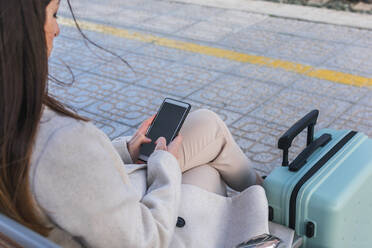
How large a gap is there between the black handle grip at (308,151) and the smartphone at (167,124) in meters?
0.43

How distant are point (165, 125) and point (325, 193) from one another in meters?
0.63

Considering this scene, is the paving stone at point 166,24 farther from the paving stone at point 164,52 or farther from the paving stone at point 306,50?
the paving stone at point 306,50

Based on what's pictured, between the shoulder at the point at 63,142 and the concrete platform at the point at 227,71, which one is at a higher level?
the shoulder at the point at 63,142

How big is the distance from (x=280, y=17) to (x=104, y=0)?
2.35 metres

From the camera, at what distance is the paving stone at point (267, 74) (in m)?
4.32

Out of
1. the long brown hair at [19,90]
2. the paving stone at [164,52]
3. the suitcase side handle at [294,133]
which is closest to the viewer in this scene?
the long brown hair at [19,90]

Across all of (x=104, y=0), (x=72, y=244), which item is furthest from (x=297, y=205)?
(x=104, y=0)

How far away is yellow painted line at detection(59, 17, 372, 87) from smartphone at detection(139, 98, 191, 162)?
8.24ft

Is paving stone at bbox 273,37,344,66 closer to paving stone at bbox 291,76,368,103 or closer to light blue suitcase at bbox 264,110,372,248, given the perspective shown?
paving stone at bbox 291,76,368,103

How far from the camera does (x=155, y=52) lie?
5.06 m

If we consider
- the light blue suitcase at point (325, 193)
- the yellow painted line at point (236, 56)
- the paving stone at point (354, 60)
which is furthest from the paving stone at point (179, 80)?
the light blue suitcase at point (325, 193)

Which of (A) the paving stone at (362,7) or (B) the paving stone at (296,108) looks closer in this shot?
(B) the paving stone at (296,108)

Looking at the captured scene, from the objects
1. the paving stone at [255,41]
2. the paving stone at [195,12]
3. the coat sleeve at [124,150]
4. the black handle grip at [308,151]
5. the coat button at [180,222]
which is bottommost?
the paving stone at [195,12]

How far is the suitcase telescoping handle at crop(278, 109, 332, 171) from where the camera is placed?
1.82 meters
